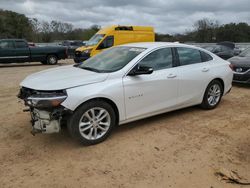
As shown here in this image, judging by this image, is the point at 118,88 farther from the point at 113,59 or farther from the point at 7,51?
the point at 7,51

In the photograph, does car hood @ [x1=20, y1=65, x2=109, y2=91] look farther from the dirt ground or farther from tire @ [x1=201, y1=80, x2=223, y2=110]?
tire @ [x1=201, y1=80, x2=223, y2=110]

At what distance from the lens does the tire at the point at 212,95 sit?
5.48 meters

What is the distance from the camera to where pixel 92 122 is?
3822mm

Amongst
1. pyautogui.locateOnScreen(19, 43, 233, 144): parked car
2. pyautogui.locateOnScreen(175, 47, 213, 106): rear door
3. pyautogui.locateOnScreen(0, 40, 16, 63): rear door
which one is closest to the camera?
pyautogui.locateOnScreen(19, 43, 233, 144): parked car

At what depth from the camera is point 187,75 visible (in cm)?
494

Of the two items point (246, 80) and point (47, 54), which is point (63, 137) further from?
point (47, 54)

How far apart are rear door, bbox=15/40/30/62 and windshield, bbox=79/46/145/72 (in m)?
11.7

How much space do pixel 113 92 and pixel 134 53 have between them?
1003 millimetres

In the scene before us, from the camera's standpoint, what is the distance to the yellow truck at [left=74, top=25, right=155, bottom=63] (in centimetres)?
1296

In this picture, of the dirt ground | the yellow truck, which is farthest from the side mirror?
the yellow truck

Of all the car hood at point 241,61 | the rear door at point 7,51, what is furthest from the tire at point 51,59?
the car hood at point 241,61

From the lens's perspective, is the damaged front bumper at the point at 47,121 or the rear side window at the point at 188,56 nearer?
the damaged front bumper at the point at 47,121

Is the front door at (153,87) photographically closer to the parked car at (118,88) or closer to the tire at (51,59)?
the parked car at (118,88)

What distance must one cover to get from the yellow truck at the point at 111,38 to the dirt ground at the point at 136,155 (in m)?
8.32
